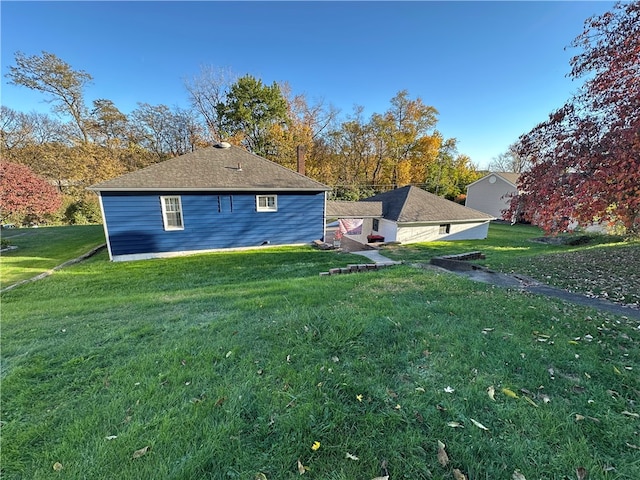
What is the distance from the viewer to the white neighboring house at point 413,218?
660 inches

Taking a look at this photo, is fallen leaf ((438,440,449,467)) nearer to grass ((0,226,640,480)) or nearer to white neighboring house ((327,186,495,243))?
grass ((0,226,640,480))

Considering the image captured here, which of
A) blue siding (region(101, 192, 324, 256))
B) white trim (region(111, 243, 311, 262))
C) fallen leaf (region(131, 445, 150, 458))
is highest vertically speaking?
blue siding (region(101, 192, 324, 256))

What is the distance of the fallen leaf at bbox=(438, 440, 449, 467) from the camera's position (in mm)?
1619

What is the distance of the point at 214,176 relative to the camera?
11.5 m

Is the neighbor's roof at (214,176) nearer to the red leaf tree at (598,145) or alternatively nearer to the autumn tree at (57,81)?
the red leaf tree at (598,145)

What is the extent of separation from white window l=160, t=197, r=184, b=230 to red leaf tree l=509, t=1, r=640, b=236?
11.8 meters

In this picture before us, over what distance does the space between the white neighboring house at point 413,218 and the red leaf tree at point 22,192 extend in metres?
13.5

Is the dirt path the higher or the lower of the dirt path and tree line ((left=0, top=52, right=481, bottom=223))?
the lower

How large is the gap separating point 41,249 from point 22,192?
2.81 meters

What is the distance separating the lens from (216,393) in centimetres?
224

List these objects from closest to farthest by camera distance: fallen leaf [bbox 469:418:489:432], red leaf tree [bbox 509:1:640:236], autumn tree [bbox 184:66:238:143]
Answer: fallen leaf [bbox 469:418:489:432]
red leaf tree [bbox 509:1:640:236]
autumn tree [bbox 184:66:238:143]

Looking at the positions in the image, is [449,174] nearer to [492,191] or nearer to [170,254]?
[492,191]

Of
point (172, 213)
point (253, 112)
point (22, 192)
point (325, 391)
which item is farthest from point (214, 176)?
Result: point (253, 112)

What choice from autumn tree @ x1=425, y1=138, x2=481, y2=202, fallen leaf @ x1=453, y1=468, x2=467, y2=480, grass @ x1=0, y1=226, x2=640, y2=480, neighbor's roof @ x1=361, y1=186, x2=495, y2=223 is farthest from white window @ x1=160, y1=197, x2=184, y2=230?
autumn tree @ x1=425, y1=138, x2=481, y2=202
